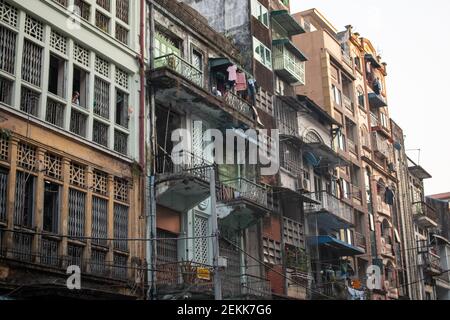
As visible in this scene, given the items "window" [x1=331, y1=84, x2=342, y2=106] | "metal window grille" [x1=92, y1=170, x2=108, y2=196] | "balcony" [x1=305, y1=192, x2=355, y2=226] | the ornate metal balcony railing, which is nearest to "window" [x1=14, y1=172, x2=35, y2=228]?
"metal window grille" [x1=92, y1=170, x2=108, y2=196]

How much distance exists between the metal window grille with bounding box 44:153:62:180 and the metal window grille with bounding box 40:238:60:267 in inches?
70.1

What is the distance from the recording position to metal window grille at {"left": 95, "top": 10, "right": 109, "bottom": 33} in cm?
2310

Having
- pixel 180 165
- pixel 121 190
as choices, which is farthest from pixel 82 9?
pixel 180 165

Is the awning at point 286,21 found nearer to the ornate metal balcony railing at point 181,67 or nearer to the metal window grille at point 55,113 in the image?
the ornate metal balcony railing at point 181,67

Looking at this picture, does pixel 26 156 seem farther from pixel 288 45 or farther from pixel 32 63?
pixel 288 45

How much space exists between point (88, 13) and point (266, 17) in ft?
46.5

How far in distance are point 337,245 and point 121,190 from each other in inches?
649

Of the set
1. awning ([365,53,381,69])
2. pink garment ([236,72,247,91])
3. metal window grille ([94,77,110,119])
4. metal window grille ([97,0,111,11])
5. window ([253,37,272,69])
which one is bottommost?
metal window grille ([94,77,110,119])

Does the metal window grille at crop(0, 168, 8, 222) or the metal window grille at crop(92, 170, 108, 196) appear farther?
the metal window grille at crop(92, 170, 108, 196)

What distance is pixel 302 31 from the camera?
1544 inches

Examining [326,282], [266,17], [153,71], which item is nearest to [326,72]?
[266,17]

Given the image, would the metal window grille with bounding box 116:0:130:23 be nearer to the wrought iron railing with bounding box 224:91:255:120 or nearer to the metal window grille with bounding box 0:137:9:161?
the wrought iron railing with bounding box 224:91:255:120

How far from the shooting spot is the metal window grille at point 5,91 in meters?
19.0
